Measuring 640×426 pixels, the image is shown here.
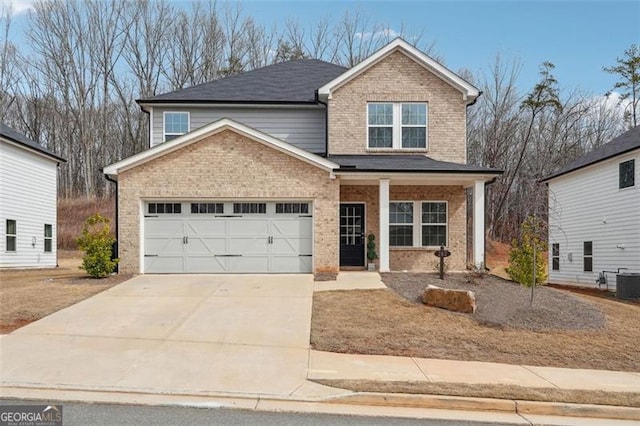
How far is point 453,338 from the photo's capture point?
10250mm

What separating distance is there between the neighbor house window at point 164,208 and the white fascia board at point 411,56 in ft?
22.0

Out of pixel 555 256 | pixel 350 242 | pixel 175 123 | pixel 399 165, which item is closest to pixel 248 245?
pixel 350 242

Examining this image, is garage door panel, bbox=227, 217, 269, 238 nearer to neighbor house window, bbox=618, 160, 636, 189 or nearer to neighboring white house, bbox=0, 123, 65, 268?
neighboring white house, bbox=0, 123, 65, 268

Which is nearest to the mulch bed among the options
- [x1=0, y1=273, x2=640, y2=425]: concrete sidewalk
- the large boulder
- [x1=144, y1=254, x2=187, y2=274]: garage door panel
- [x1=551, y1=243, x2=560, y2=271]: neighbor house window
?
the large boulder

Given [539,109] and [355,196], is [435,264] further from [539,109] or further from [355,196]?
[539,109]

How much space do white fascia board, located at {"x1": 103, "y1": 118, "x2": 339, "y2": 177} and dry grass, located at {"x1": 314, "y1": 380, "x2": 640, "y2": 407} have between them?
32.1 feet

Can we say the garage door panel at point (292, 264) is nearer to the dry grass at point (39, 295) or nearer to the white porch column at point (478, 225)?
the dry grass at point (39, 295)

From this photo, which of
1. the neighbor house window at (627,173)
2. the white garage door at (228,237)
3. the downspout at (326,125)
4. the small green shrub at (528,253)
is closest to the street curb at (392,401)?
the small green shrub at (528,253)

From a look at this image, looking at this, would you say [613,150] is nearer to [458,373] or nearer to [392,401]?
[458,373]

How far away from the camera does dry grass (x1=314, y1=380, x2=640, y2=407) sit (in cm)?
718

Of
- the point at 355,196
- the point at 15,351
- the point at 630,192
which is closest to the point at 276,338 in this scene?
the point at 15,351

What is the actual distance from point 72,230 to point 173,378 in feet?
113

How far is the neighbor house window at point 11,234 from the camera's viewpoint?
2202 centimetres

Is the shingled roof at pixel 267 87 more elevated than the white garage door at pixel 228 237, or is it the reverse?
the shingled roof at pixel 267 87
